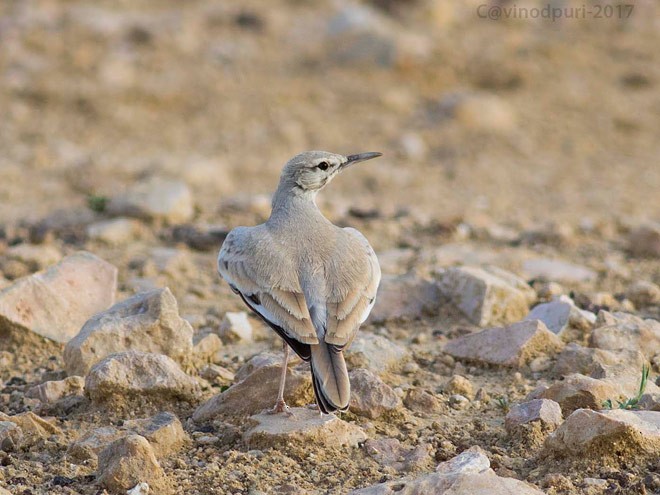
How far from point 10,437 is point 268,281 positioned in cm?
137

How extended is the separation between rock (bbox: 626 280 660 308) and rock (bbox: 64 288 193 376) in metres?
2.98

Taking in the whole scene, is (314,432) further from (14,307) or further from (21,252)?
(21,252)

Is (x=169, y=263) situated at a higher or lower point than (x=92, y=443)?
lower

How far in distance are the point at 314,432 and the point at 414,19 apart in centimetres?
1014

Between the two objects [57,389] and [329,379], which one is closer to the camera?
[329,379]

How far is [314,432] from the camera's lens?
4566 millimetres

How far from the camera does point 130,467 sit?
4.21m

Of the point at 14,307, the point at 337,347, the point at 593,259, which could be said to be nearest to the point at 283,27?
the point at 593,259

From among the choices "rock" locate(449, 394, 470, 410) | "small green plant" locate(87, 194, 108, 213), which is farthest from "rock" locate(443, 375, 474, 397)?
"small green plant" locate(87, 194, 108, 213)

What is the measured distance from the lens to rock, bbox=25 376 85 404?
5168mm

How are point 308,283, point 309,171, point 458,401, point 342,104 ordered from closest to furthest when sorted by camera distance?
point 308,283, point 458,401, point 309,171, point 342,104

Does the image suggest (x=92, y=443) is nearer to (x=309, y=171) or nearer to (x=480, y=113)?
(x=309, y=171)

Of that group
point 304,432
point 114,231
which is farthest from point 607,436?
point 114,231

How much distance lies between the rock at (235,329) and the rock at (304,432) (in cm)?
141
